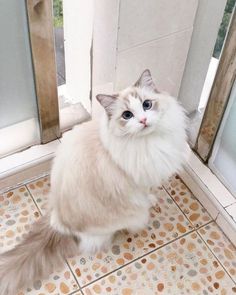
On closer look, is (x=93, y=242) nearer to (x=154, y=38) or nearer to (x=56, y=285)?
(x=56, y=285)

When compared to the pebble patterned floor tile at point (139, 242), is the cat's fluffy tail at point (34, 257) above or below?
above

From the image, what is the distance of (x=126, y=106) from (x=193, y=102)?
0.64 meters

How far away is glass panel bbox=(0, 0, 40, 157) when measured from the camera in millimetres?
1258

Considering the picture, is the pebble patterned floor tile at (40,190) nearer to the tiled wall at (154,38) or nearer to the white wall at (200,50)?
the tiled wall at (154,38)

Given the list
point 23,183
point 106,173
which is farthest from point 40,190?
point 106,173

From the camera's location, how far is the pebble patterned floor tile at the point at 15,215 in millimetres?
1474

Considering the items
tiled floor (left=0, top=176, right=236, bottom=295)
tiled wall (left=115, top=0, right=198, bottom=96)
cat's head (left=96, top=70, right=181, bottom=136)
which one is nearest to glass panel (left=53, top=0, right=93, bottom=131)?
tiled wall (left=115, top=0, right=198, bottom=96)

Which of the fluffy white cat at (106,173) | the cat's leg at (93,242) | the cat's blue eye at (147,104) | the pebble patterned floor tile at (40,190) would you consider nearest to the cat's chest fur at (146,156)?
the fluffy white cat at (106,173)

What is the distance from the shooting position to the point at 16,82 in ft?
4.66

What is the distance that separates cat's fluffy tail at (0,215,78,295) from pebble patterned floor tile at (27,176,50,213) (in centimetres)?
18

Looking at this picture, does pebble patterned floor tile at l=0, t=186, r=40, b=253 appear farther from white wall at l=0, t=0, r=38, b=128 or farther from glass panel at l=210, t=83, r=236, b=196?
glass panel at l=210, t=83, r=236, b=196

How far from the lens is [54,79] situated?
145 cm

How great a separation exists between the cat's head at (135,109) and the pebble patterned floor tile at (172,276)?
541 mm

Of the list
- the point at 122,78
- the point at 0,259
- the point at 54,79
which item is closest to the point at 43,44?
the point at 54,79
